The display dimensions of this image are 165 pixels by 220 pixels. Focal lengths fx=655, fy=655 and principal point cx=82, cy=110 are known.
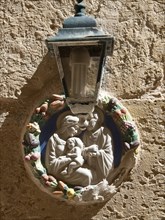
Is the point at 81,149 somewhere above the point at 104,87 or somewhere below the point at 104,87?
below

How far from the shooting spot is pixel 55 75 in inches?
115

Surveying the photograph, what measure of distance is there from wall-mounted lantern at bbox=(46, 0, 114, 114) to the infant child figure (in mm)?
468

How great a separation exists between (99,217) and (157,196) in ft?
0.88

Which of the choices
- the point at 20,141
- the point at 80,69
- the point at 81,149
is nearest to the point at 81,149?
the point at 81,149

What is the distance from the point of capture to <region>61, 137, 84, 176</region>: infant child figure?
2.78 metres

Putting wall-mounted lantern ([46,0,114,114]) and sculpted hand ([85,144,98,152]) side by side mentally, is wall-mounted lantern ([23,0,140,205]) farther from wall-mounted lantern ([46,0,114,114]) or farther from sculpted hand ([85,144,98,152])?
wall-mounted lantern ([46,0,114,114])

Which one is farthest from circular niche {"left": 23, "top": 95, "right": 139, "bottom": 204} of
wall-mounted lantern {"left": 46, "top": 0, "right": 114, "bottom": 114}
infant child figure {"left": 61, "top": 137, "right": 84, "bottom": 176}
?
wall-mounted lantern {"left": 46, "top": 0, "right": 114, "bottom": 114}

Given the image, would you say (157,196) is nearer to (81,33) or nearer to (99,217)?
(99,217)

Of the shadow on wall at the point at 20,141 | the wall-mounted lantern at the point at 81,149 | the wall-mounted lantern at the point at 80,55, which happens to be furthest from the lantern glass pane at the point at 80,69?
the shadow on wall at the point at 20,141

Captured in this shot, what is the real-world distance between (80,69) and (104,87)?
24.6 inches

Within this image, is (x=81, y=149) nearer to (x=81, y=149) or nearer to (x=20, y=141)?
(x=81, y=149)

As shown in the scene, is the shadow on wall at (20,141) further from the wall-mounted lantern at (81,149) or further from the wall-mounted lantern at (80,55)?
the wall-mounted lantern at (80,55)

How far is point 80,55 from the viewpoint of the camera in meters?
2.25

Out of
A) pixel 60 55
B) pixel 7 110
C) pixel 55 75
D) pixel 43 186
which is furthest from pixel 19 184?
pixel 60 55
